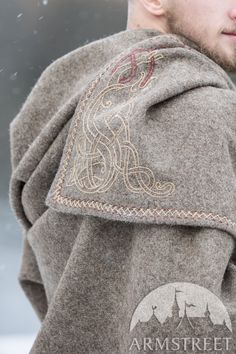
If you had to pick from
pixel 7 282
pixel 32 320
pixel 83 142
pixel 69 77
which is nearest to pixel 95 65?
pixel 69 77

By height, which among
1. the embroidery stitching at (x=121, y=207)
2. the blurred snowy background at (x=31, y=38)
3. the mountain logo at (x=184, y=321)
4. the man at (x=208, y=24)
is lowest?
the blurred snowy background at (x=31, y=38)

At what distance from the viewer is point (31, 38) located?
311 cm

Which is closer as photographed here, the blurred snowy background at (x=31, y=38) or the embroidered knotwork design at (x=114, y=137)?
the embroidered knotwork design at (x=114, y=137)

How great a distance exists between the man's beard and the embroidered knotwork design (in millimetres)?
98

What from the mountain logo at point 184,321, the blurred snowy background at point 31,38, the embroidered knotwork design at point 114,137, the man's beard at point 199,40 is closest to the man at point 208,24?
the man's beard at point 199,40

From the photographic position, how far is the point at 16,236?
3.15 metres

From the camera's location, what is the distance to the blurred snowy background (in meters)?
3.04

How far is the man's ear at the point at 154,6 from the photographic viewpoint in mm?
1131

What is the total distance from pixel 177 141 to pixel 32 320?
6.05 ft

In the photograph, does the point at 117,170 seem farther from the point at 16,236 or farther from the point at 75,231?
the point at 16,236

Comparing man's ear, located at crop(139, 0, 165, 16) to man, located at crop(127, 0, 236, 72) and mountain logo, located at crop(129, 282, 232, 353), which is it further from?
mountain logo, located at crop(129, 282, 232, 353)

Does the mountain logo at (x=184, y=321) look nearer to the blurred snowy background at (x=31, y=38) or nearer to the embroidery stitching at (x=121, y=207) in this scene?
the embroidery stitching at (x=121, y=207)

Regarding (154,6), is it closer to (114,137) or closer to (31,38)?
(114,137)

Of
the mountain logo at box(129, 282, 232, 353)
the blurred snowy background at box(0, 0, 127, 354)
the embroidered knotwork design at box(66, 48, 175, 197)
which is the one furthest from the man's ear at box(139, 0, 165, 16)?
the blurred snowy background at box(0, 0, 127, 354)
